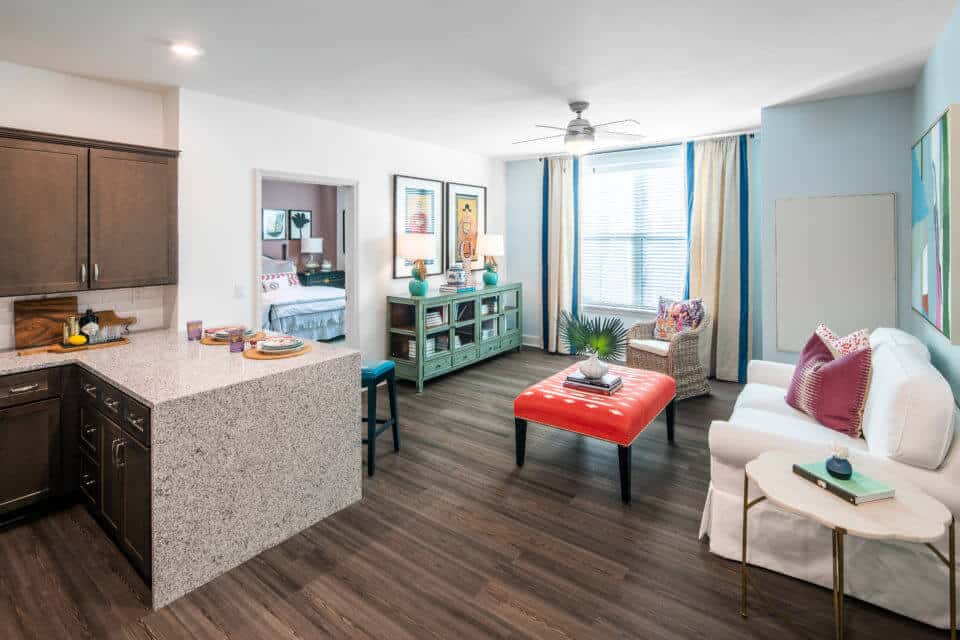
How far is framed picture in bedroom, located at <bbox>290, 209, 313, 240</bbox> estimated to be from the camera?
7.98 metres

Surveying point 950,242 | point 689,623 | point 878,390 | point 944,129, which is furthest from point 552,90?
point 689,623

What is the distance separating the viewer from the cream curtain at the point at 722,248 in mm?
5168

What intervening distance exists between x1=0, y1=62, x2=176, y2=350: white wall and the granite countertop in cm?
51

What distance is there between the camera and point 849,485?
5.59 feet

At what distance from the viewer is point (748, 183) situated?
5121mm

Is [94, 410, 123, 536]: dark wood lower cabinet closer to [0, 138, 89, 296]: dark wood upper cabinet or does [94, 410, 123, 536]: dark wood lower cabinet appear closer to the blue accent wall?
[0, 138, 89, 296]: dark wood upper cabinet

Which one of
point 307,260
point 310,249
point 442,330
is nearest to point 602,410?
point 442,330

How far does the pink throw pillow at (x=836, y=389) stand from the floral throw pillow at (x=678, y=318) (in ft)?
6.72

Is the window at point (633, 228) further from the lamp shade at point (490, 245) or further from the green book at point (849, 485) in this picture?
the green book at point (849, 485)

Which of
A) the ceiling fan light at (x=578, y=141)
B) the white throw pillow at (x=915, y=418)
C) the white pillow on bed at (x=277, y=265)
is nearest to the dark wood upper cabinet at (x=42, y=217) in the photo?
the ceiling fan light at (x=578, y=141)

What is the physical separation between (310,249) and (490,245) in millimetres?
3442

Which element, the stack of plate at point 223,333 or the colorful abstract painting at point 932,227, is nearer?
the colorful abstract painting at point 932,227

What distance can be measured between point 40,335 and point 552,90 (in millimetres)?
3595

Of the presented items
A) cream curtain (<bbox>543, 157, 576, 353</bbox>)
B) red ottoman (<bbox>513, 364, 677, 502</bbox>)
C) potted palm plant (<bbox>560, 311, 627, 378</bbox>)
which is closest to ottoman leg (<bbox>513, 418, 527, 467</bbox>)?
red ottoman (<bbox>513, 364, 677, 502</bbox>)
